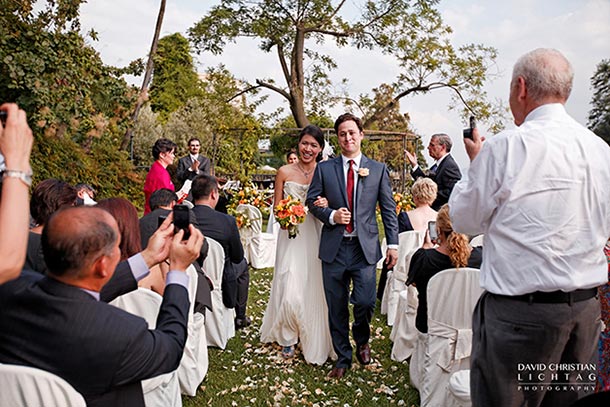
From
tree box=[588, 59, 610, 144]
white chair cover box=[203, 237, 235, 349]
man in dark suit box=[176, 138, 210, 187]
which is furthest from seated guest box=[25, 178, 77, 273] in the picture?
tree box=[588, 59, 610, 144]

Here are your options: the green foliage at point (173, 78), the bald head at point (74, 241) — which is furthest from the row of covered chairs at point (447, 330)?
the green foliage at point (173, 78)

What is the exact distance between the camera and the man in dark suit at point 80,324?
1864mm

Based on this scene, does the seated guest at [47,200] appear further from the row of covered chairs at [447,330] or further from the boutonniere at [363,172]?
the row of covered chairs at [447,330]

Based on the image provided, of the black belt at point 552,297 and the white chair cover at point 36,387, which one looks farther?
the black belt at point 552,297

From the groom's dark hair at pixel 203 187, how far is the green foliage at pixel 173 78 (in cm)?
3393

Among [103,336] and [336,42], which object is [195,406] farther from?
[336,42]

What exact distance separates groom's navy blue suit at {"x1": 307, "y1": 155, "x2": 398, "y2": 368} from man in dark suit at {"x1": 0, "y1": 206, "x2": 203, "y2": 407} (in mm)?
2915

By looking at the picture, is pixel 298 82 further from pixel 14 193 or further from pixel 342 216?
pixel 14 193

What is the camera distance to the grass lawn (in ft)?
14.3

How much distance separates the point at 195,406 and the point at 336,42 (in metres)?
17.1

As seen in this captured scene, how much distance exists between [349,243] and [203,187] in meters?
1.58

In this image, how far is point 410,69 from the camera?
763 inches

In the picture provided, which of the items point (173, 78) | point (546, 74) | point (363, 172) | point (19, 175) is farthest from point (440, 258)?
point (173, 78)

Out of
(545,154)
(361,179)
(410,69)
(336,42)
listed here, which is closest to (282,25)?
(336,42)
